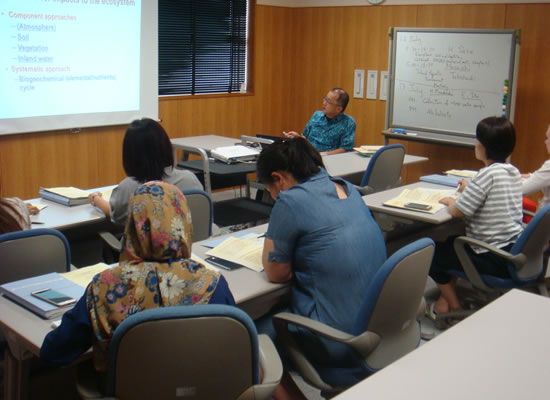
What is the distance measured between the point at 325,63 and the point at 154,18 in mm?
2250

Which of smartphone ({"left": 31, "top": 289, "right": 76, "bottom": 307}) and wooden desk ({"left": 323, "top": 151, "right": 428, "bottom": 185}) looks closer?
smartphone ({"left": 31, "top": 289, "right": 76, "bottom": 307})

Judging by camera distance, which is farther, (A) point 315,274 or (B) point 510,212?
(B) point 510,212

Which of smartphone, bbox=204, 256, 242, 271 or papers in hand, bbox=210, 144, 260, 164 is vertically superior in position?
papers in hand, bbox=210, 144, 260, 164

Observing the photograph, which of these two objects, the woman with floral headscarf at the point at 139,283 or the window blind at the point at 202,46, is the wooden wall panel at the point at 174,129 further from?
the woman with floral headscarf at the point at 139,283

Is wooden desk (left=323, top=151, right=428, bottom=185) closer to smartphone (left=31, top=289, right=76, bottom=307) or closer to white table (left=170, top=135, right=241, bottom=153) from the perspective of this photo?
white table (left=170, top=135, right=241, bottom=153)

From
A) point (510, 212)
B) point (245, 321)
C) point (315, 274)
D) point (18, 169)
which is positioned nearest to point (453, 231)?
point (510, 212)

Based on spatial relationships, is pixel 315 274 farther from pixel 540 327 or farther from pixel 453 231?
pixel 453 231

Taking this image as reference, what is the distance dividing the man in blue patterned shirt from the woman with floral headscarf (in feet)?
12.3

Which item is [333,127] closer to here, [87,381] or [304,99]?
[304,99]

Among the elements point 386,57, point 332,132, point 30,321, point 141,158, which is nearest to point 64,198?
point 141,158

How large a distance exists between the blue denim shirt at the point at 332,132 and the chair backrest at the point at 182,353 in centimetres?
405

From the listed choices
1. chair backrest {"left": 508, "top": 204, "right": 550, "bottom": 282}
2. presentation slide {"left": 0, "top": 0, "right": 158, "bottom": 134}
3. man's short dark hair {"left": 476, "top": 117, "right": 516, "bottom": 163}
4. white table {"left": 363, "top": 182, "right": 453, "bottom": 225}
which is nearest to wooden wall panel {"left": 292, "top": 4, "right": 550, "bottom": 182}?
presentation slide {"left": 0, "top": 0, "right": 158, "bottom": 134}

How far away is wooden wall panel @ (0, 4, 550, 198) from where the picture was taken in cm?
545

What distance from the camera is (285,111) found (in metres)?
7.59
